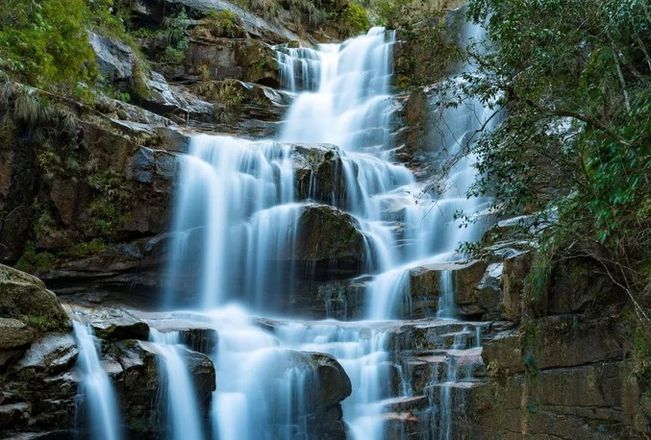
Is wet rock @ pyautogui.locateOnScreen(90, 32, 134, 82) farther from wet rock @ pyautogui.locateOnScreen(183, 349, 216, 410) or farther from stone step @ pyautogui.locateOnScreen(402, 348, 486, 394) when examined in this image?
stone step @ pyautogui.locateOnScreen(402, 348, 486, 394)

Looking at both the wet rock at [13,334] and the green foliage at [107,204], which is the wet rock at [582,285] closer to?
the wet rock at [13,334]

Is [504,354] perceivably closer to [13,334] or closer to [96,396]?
[96,396]

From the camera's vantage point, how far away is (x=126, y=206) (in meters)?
11.6

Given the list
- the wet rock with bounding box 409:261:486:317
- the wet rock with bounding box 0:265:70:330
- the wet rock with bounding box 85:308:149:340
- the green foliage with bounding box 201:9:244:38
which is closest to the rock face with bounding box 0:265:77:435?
the wet rock with bounding box 0:265:70:330

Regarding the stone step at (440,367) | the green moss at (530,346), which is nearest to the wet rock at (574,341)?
the green moss at (530,346)

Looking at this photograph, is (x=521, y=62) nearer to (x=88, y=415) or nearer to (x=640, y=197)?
(x=640, y=197)

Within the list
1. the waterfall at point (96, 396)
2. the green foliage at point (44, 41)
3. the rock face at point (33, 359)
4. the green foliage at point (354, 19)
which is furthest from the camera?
the green foliage at point (354, 19)

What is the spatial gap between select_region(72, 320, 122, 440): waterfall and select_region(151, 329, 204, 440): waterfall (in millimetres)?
611

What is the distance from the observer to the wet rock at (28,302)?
615cm

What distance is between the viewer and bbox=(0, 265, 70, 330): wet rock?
20.2 ft

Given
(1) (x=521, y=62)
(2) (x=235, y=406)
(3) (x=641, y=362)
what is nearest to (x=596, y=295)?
(3) (x=641, y=362)

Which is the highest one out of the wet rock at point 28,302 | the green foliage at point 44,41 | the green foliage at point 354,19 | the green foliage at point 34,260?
the green foliage at point 354,19

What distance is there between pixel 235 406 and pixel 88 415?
6.54 feet

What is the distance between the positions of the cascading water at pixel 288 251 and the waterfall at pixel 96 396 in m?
0.82
